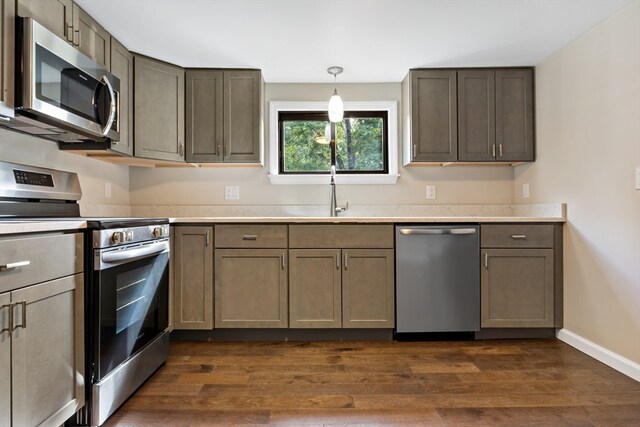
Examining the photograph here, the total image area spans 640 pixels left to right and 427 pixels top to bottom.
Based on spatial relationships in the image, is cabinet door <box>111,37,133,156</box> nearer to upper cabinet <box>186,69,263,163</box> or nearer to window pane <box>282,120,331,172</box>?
upper cabinet <box>186,69,263,163</box>

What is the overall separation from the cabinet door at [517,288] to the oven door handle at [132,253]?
2110 millimetres

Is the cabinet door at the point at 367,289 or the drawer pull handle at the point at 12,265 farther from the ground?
the drawer pull handle at the point at 12,265

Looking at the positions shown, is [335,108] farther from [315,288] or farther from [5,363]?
[5,363]

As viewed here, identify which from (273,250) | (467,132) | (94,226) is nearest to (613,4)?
(467,132)

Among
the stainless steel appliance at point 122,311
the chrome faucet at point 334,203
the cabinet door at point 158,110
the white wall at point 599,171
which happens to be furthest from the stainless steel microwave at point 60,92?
the white wall at point 599,171

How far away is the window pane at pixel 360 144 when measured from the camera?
10.9ft

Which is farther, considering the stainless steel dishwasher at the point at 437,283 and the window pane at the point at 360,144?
the window pane at the point at 360,144

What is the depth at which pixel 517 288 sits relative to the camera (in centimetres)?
259

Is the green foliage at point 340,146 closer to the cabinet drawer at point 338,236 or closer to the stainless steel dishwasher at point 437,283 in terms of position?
the cabinet drawer at point 338,236

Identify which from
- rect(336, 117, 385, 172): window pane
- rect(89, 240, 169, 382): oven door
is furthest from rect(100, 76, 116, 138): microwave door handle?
rect(336, 117, 385, 172): window pane

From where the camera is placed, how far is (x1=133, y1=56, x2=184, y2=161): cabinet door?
2680 millimetres

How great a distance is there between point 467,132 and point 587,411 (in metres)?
2.01

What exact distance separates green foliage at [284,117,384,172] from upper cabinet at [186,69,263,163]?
442 mm

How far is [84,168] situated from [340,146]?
6.52 ft
